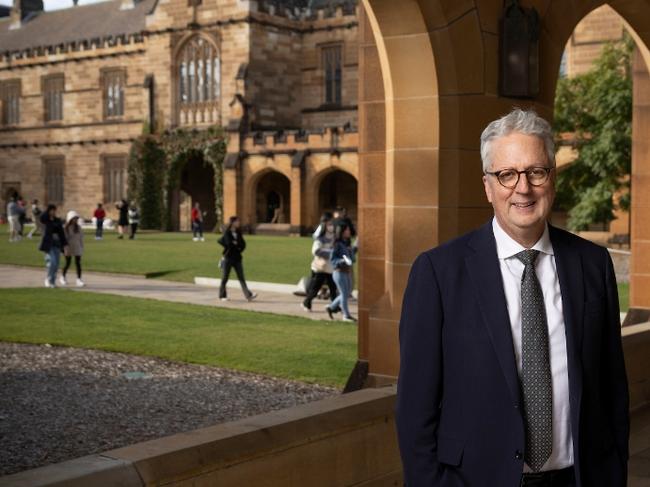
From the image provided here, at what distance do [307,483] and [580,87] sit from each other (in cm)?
2607

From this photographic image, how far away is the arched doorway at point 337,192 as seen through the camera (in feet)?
152

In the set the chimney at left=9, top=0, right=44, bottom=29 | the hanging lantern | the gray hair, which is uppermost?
the chimney at left=9, top=0, right=44, bottom=29

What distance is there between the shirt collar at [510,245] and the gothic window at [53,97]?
56919mm

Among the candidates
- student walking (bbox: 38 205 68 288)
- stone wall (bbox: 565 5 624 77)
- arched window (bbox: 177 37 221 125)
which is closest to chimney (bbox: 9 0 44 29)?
arched window (bbox: 177 37 221 125)

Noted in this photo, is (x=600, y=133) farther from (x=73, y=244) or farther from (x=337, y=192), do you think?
(x=337, y=192)

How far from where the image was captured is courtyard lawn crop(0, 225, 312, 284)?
21344 mm

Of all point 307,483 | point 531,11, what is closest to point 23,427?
point 307,483

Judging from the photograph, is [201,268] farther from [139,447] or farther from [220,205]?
[220,205]

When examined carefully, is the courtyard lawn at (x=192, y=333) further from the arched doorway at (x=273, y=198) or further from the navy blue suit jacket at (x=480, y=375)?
the arched doorway at (x=273, y=198)

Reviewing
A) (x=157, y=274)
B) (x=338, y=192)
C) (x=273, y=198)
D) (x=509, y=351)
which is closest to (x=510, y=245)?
(x=509, y=351)

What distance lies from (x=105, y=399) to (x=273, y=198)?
39728 millimetres

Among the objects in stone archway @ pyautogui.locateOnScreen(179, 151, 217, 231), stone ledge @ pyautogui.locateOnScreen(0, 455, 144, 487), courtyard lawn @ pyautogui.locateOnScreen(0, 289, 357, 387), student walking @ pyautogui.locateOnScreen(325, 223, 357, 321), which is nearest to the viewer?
stone ledge @ pyautogui.locateOnScreen(0, 455, 144, 487)

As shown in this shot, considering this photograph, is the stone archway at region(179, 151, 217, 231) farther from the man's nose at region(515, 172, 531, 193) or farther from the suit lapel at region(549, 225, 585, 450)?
the man's nose at region(515, 172, 531, 193)

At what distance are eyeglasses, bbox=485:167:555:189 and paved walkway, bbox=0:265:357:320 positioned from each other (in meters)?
12.0
